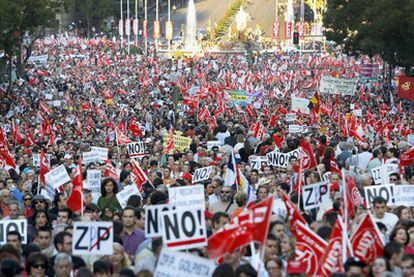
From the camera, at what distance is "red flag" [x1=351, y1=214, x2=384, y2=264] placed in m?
12.1

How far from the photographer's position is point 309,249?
12.3m

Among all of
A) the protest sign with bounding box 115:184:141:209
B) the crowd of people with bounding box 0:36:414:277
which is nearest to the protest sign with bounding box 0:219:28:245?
the crowd of people with bounding box 0:36:414:277

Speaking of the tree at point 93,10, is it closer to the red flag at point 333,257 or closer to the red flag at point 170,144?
the red flag at point 170,144

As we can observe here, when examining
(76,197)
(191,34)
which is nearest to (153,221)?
(76,197)

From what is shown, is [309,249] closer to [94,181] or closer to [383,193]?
[383,193]

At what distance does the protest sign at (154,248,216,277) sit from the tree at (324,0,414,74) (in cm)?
4001

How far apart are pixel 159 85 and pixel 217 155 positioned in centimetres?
4172

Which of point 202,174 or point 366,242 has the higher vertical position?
point 366,242

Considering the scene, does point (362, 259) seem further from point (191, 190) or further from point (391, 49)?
point (391, 49)

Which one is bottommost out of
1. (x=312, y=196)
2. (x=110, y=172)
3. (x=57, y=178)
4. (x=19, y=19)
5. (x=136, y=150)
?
(x=136, y=150)

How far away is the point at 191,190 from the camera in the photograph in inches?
546

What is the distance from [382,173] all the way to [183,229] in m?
7.03

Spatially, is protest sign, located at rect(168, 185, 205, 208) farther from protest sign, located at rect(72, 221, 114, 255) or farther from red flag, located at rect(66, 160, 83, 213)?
red flag, located at rect(66, 160, 83, 213)

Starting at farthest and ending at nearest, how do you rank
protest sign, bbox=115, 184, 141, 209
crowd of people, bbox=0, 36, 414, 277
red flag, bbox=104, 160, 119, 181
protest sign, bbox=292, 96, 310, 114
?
1. protest sign, bbox=292, 96, 310, 114
2. red flag, bbox=104, 160, 119, 181
3. protest sign, bbox=115, 184, 141, 209
4. crowd of people, bbox=0, 36, 414, 277
